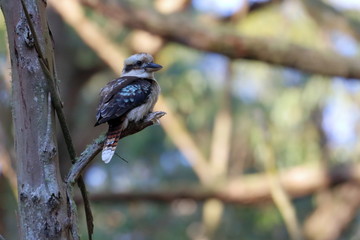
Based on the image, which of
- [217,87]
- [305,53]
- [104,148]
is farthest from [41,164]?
[217,87]

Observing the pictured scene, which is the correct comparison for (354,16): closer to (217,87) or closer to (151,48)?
(151,48)

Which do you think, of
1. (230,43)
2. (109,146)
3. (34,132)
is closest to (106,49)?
(230,43)

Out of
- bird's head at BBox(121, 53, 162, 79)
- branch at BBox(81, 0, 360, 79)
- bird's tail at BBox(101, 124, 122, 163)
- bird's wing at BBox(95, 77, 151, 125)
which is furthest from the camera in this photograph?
branch at BBox(81, 0, 360, 79)

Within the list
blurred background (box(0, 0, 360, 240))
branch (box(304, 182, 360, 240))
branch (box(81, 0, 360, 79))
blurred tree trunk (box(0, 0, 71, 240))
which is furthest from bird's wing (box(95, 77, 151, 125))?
branch (box(304, 182, 360, 240))

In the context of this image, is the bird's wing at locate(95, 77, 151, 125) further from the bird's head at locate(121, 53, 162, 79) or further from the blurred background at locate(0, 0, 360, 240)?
the blurred background at locate(0, 0, 360, 240)

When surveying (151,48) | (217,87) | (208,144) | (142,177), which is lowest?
(142,177)

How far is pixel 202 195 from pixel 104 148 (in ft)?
15.9

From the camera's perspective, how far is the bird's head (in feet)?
10.4

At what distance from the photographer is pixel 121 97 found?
2.63 meters

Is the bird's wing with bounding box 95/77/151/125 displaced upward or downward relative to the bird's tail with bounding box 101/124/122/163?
upward

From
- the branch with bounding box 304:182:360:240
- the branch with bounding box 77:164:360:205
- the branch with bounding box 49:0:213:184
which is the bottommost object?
the branch with bounding box 304:182:360:240

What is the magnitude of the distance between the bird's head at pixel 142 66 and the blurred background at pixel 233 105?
1352 millimetres

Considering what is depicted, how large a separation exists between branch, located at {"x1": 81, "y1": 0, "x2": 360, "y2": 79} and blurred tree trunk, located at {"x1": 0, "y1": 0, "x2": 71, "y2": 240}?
12.9ft

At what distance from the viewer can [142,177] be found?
12508mm
